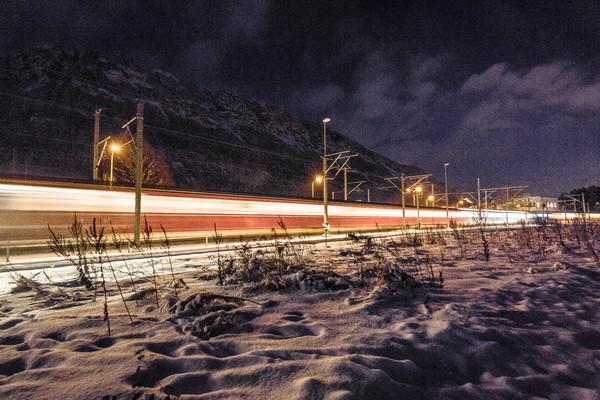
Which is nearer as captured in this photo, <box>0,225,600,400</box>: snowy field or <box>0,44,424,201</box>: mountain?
<box>0,225,600,400</box>: snowy field

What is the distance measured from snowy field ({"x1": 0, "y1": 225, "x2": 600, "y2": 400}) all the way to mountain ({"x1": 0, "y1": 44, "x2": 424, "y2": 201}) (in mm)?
39106

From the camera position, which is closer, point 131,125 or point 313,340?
point 313,340

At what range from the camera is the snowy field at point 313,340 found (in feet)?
6.64

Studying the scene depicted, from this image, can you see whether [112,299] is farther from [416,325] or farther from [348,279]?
[416,325]

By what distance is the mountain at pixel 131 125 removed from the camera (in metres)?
48.6

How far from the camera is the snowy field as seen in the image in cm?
203

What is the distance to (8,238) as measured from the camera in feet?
36.8

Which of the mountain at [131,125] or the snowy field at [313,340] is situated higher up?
the mountain at [131,125]

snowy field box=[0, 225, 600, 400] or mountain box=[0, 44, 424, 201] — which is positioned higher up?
mountain box=[0, 44, 424, 201]

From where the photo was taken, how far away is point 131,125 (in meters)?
68.4

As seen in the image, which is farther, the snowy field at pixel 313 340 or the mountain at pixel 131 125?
the mountain at pixel 131 125

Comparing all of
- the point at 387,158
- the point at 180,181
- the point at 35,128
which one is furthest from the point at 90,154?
the point at 387,158

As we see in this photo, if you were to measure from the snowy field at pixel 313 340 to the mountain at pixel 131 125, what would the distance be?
1540 inches

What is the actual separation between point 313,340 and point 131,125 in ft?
257
